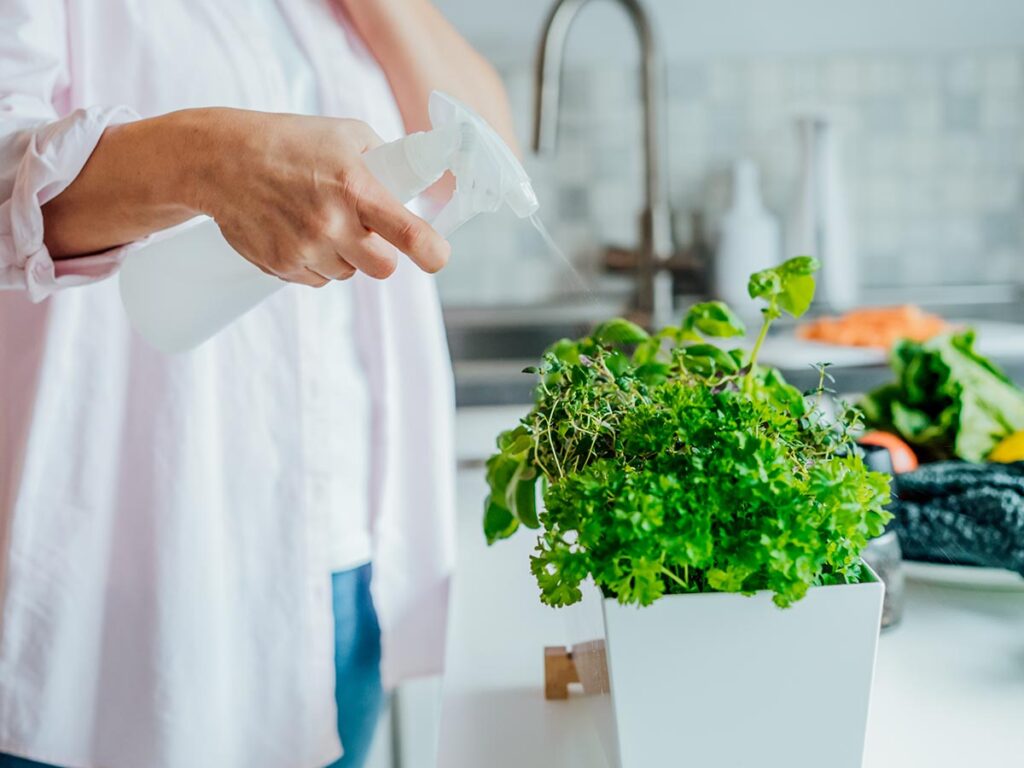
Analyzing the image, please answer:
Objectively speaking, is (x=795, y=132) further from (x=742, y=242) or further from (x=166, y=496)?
(x=166, y=496)

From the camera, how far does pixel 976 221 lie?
239 centimetres

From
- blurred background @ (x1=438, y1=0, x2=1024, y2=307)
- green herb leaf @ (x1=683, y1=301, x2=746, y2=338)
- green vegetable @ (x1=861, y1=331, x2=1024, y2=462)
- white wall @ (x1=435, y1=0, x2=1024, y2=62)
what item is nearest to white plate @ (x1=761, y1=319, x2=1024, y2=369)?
blurred background @ (x1=438, y1=0, x2=1024, y2=307)

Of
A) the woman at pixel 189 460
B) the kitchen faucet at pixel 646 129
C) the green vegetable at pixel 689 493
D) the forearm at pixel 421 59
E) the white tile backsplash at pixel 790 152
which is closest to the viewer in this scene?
the green vegetable at pixel 689 493

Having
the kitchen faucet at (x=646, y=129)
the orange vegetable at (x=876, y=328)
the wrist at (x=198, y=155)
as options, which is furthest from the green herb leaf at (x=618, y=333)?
the orange vegetable at (x=876, y=328)

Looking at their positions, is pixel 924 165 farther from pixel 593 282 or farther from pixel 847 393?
pixel 847 393

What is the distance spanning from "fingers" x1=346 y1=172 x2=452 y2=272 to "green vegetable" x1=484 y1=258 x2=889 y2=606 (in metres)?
0.10

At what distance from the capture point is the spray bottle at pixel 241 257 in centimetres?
49

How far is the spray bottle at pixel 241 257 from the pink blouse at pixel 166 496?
0.17 metres

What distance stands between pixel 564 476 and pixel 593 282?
74.2 inches

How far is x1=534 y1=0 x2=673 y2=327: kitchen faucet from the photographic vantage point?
160cm

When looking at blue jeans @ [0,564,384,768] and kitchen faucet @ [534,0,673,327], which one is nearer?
blue jeans @ [0,564,384,768]

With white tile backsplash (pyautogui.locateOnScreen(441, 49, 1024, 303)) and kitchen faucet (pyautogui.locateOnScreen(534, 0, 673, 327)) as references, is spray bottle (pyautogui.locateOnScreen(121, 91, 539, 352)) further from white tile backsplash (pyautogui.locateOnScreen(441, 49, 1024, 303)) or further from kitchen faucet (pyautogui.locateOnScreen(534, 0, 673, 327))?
white tile backsplash (pyautogui.locateOnScreen(441, 49, 1024, 303))

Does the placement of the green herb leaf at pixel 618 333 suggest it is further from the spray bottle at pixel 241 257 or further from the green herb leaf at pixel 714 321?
the spray bottle at pixel 241 257

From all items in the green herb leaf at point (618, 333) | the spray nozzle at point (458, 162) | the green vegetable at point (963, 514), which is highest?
the spray nozzle at point (458, 162)
